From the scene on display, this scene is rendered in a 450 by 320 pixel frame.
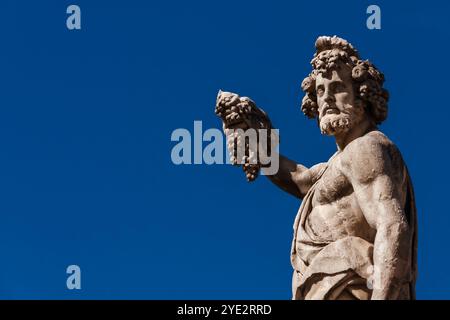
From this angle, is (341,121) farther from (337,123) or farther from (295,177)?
(295,177)

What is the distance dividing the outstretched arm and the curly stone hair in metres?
0.66

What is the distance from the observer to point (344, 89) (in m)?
22.2

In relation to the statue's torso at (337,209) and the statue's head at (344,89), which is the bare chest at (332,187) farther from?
the statue's head at (344,89)

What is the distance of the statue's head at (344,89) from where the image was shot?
22094 mm

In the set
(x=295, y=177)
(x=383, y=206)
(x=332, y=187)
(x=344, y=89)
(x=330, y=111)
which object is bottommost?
(x=383, y=206)

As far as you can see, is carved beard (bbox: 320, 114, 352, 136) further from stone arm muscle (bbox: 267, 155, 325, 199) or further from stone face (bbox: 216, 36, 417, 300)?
stone arm muscle (bbox: 267, 155, 325, 199)

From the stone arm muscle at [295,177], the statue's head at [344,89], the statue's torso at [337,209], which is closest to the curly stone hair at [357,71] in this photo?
the statue's head at [344,89]

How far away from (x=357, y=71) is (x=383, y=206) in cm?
194

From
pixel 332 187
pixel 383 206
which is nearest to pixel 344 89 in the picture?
pixel 332 187

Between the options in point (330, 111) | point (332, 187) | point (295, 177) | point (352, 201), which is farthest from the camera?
point (295, 177)

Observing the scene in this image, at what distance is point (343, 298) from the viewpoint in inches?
843
